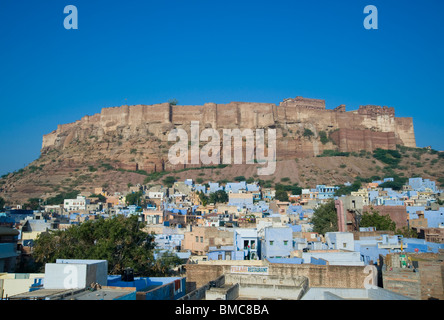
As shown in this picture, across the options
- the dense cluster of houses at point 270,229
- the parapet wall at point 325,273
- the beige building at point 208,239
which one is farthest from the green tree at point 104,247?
the beige building at point 208,239

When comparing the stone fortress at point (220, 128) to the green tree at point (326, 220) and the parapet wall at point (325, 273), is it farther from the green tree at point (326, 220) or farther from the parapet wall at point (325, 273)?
the parapet wall at point (325, 273)

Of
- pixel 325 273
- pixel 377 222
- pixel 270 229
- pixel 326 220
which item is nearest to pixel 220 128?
pixel 326 220

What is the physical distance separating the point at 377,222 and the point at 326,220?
3424 millimetres

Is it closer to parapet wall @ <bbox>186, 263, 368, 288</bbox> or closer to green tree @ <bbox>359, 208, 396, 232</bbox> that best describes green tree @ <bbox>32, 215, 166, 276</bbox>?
parapet wall @ <bbox>186, 263, 368, 288</bbox>

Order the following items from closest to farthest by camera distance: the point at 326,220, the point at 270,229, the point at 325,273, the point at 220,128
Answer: the point at 325,273
the point at 270,229
the point at 326,220
the point at 220,128

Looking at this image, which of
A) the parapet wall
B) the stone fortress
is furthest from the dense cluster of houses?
the stone fortress

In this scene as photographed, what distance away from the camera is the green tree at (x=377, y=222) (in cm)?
2411

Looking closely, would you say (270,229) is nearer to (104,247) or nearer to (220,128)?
(104,247)

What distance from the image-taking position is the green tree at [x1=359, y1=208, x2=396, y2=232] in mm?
24109

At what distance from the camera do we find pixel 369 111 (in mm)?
84188

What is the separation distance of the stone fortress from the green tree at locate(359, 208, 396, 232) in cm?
4737

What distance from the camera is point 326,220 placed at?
A: 26.7 meters
